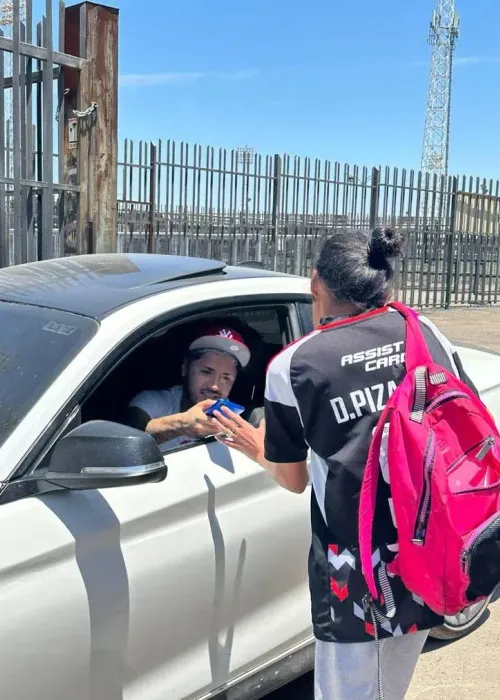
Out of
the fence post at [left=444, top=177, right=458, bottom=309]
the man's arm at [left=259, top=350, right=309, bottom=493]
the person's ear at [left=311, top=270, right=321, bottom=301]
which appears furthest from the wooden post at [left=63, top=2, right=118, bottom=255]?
the fence post at [left=444, top=177, right=458, bottom=309]

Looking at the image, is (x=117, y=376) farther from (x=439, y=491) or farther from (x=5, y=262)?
(x=5, y=262)

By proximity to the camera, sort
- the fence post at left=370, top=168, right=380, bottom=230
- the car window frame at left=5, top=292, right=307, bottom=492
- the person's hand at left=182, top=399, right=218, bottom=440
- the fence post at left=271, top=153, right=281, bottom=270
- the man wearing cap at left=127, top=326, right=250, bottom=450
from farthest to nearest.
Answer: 1. the fence post at left=370, top=168, right=380, bottom=230
2. the fence post at left=271, top=153, right=281, bottom=270
3. the man wearing cap at left=127, top=326, right=250, bottom=450
4. the person's hand at left=182, top=399, right=218, bottom=440
5. the car window frame at left=5, top=292, right=307, bottom=492

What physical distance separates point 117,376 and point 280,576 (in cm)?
96

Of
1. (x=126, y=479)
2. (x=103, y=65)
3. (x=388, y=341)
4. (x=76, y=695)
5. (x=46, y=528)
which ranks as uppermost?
(x=103, y=65)

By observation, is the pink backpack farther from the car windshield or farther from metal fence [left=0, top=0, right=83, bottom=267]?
metal fence [left=0, top=0, right=83, bottom=267]

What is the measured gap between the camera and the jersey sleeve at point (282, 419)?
1901mm

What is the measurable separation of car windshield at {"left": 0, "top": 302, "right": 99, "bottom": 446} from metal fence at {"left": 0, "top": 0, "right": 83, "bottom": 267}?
3.47m

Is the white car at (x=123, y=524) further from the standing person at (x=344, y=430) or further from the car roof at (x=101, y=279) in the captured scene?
the standing person at (x=344, y=430)

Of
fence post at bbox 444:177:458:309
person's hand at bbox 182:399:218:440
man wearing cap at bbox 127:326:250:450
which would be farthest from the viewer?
fence post at bbox 444:177:458:309

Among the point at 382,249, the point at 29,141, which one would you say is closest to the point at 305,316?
the point at 382,249

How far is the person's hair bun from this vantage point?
197cm

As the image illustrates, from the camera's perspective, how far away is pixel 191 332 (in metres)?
3.08

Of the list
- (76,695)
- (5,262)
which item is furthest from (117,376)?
(5,262)

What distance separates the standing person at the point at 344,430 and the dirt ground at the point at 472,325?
31.1ft
